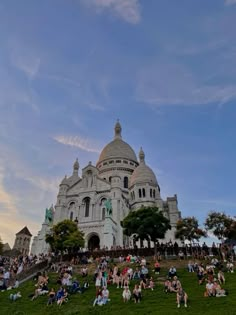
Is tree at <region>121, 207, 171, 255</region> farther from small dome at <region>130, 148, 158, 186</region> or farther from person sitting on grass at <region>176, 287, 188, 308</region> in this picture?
small dome at <region>130, 148, 158, 186</region>

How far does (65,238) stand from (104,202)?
15.7 meters

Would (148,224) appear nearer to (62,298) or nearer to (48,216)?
(62,298)

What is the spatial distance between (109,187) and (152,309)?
39.4 meters

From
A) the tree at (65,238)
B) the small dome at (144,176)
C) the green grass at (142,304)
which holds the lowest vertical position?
the green grass at (142,304)

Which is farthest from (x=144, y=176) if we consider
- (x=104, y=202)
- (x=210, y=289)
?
(x=210, y=289)

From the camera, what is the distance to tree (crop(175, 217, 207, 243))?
111 feet

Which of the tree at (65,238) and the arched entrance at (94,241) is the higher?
the arched entrance at (94,241)

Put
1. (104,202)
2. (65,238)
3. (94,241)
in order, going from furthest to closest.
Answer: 1. (104,202)
2. (94,241)
3. (65,238)

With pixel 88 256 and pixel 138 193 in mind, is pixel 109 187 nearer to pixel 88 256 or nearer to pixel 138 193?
pixel 138 193

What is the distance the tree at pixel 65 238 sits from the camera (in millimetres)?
35250

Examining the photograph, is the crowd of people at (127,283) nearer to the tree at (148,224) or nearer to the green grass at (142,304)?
the green grass at (142,304)

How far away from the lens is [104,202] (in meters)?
51.4

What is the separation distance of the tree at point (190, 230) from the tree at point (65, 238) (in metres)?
12.8

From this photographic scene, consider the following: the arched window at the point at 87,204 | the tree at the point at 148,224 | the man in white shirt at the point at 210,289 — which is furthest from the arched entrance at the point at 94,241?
the man in white shirt at the point at 210,289
